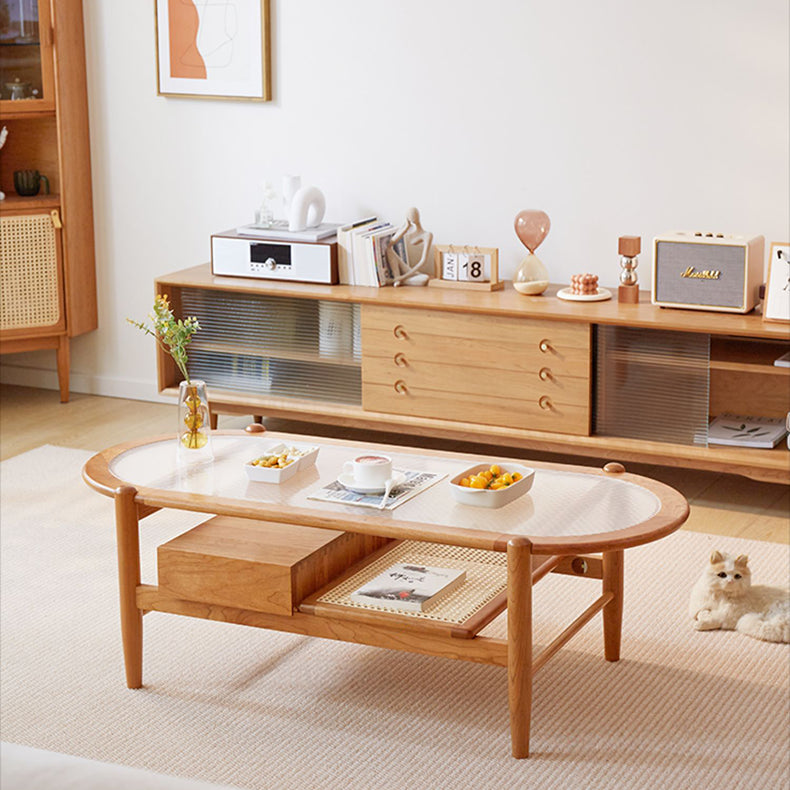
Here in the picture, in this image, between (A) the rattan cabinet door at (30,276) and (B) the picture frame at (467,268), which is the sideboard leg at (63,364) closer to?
(A) the rattan cabinet door at (30,276)

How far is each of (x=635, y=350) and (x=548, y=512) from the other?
141 centimetres

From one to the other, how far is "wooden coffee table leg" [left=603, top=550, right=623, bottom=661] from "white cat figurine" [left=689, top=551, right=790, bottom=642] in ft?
0.96

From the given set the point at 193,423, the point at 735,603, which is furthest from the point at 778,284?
the point at 193,423

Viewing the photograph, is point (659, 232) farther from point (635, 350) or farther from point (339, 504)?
point (339, 504)

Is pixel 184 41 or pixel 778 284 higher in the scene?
pixel 184 41

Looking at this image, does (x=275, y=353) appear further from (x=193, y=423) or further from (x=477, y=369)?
(x=193, y=423)

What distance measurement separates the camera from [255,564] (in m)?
2.47

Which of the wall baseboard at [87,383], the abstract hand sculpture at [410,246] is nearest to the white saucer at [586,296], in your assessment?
the abstract hand sculpture at [410,246]

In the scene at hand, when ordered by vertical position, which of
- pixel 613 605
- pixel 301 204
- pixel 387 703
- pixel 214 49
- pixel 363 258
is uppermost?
pixel 214 49

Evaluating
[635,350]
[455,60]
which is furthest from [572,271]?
[455,60]

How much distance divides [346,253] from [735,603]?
6.09 ft

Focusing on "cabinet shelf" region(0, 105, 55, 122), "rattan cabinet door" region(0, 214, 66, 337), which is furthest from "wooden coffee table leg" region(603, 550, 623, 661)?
"cabinet shelf" region(0, 105, 55, 122)

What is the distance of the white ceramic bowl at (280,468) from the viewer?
8.68 ft

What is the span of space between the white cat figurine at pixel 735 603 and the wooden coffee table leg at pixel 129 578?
1.29 metres
